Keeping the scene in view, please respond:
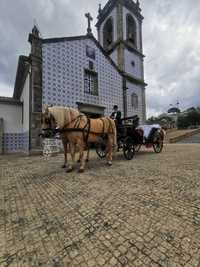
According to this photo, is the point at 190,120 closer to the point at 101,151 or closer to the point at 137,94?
the point at 137,94

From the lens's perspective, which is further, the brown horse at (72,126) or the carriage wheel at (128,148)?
the carriage wheel at (128,148)

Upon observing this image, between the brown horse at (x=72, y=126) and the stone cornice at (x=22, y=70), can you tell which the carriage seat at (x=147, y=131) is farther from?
the stone cornice at (x=22, y=70)

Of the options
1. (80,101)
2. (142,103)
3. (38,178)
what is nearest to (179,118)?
(142,103)

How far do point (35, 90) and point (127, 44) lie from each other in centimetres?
1264

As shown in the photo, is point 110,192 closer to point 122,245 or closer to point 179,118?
point 122,245

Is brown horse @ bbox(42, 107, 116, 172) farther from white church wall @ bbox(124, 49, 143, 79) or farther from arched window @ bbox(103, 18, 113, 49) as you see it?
arched window @ bbox(103, 18, 113, 49)

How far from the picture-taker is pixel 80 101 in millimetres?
11219

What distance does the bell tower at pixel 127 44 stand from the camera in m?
16.0

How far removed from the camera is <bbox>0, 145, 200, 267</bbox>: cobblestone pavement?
137cm

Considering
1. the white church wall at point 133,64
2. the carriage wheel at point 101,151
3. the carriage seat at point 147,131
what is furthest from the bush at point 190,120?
the carriage wheel at point 101,151

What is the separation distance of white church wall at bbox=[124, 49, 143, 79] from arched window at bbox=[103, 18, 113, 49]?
3470 mm

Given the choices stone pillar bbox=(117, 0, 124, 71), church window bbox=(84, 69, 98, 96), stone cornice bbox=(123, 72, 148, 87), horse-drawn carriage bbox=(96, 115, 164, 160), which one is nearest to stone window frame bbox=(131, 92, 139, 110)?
stone cornice bbox=(123, 72, 148, 87)

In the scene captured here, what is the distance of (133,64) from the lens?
1734 centimetres

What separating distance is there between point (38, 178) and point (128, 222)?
109 inches
